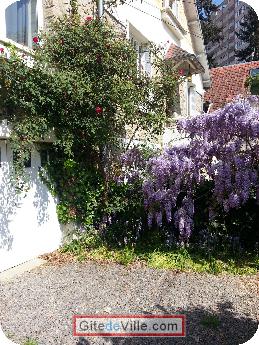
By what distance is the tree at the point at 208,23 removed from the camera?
28.0m

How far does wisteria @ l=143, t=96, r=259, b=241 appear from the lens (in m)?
6.59

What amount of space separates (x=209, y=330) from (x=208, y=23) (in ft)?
94.0

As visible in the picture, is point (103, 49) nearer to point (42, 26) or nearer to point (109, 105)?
point (109, 105)

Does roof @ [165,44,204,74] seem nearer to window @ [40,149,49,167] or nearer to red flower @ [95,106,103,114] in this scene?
red flower @ [95,106,103,114]

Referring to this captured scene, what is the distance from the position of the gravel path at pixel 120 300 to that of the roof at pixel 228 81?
15665 mm

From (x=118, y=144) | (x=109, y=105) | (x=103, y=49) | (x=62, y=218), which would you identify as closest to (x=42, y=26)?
(x=103, y=49)

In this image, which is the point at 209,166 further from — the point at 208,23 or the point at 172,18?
the point at 208,23

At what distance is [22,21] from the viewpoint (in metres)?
7.27

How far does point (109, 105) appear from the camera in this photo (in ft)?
22.5

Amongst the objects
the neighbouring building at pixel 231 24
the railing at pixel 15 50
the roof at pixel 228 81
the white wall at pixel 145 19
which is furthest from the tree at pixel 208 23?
the railing at pixel 15 50

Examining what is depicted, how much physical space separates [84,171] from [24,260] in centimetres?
228

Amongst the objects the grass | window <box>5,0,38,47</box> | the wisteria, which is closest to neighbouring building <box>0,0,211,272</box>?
window <box>5,0,38,47</box>

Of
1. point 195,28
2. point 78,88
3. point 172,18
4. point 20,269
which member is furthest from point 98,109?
point 195,28

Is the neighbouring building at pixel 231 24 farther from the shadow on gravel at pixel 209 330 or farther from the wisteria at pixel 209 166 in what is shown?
the shadow on gravel at pixel 209 330
